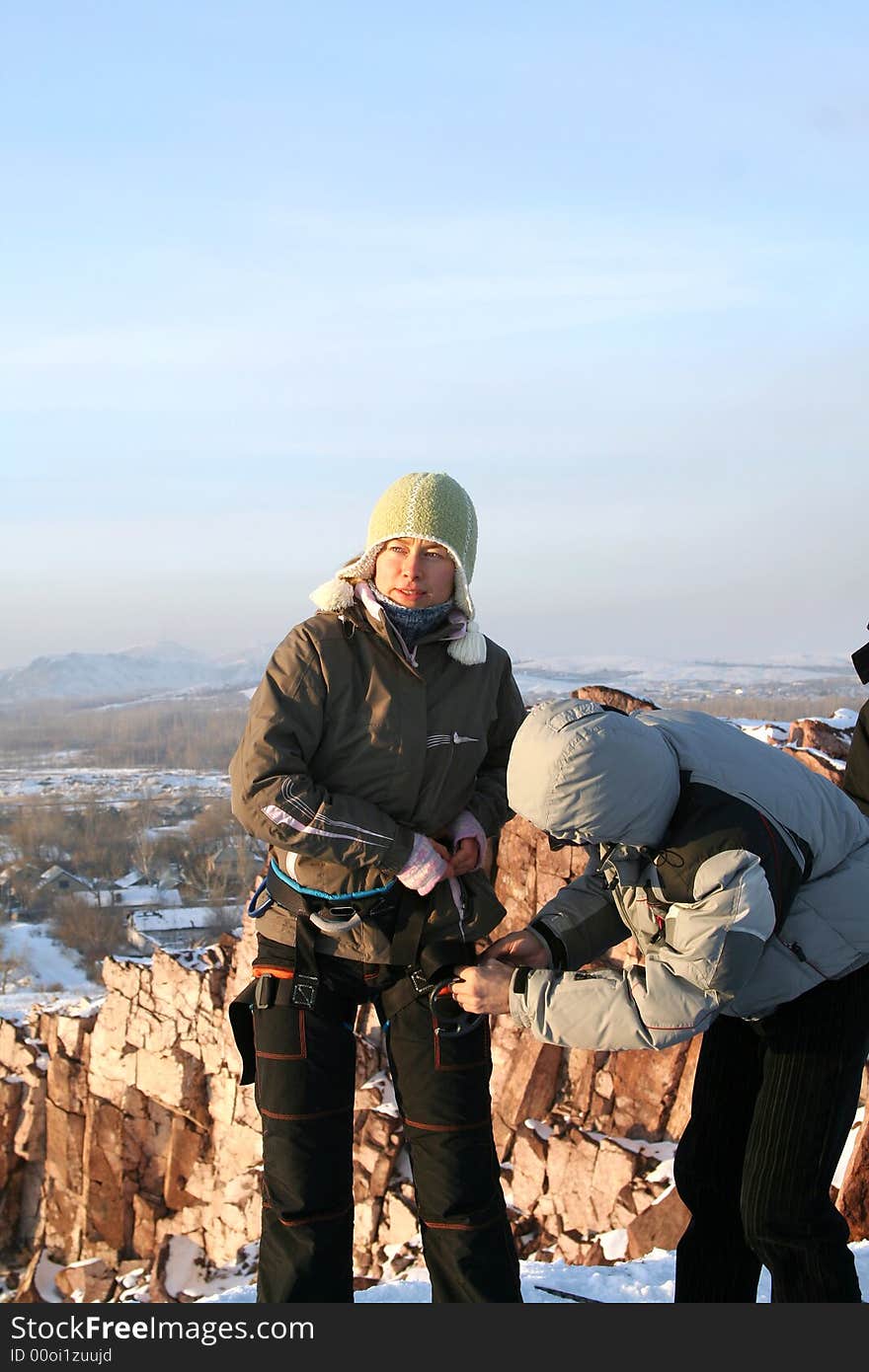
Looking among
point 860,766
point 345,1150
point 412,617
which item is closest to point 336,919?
point 345,1150

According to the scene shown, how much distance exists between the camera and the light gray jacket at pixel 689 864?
3.38 metres

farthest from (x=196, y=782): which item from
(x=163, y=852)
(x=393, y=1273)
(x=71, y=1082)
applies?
(x=393, y=1273)

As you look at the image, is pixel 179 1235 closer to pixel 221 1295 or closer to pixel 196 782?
pixel 221 1295

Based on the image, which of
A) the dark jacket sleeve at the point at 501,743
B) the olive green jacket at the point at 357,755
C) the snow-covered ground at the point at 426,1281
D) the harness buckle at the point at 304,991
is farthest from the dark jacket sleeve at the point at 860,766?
the harness buckle at the point at 304,991

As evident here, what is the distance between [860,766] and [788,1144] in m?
2.14

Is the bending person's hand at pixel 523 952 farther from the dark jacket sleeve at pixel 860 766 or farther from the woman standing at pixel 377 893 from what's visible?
the dark jacket sleeve at pixel 860 766

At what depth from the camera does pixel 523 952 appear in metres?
4.21

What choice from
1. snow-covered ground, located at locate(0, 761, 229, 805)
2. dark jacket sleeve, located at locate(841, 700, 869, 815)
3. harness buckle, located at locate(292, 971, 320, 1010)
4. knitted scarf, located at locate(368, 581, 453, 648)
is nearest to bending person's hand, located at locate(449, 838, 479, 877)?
harness buckle, located at locate(292, 971, 320, 1010)

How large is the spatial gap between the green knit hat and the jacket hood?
3.80ft

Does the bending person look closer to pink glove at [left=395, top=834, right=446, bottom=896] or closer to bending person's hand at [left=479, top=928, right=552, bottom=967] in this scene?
bending person's hand at [left=479, top=928, right=552, bottom=967]

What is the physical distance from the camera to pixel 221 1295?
18.3 feet

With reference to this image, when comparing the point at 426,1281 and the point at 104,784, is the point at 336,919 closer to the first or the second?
the point at 426,1281

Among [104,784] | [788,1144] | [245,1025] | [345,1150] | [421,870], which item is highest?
[421,870]

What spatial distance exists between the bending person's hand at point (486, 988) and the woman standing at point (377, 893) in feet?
0.53
